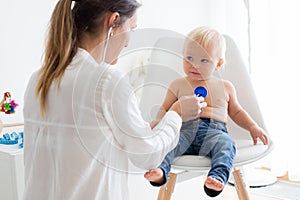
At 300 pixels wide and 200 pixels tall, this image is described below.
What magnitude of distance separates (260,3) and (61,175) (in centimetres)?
171

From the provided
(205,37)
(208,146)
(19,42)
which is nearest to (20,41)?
(19,42)

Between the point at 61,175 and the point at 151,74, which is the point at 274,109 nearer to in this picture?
the point at 151,74

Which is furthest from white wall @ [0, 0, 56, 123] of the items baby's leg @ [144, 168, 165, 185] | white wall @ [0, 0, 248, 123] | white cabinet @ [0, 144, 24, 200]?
baby's leg @ [144, 168, 165, 185]

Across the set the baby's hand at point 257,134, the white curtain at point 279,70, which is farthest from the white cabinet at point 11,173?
the white curtain at point 279,70

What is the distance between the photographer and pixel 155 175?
107 centimetres

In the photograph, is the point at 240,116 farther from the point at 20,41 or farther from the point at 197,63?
the point at 20,41

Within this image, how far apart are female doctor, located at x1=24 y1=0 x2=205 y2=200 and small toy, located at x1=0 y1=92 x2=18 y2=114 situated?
553 millimetres

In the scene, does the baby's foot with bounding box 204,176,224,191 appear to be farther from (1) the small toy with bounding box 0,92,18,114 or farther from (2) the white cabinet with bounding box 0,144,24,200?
(1) the small toy with bounding box 0,92,18,114

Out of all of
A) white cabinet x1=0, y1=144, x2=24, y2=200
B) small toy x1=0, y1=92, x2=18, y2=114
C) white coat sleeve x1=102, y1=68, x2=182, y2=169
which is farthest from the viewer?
small toy x1=0, y1=92, x2=18, y2=114

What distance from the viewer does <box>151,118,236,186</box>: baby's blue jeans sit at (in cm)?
114

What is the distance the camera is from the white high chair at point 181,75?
3.50ft

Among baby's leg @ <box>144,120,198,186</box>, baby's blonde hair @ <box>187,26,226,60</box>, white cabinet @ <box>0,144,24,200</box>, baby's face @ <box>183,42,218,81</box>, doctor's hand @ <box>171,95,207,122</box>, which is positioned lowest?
white cabinet @ <box>0,144,24,200</box>

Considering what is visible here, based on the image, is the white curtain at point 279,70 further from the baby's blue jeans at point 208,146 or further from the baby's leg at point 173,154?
the baby's leg at point 173,154

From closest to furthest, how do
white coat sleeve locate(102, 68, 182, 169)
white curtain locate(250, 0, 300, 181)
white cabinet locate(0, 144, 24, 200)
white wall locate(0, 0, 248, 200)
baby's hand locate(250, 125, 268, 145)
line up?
1. white coat sleeve locate(102, 68, 182, 169)
2. white cabinet locate(0, 144, 24, 200)
3. baby's hand locate(250, 125, 268, 145)
4. white wall locate(0, 0, 248, 200)
5. white curtain locate(250, 0, 300, 181)
